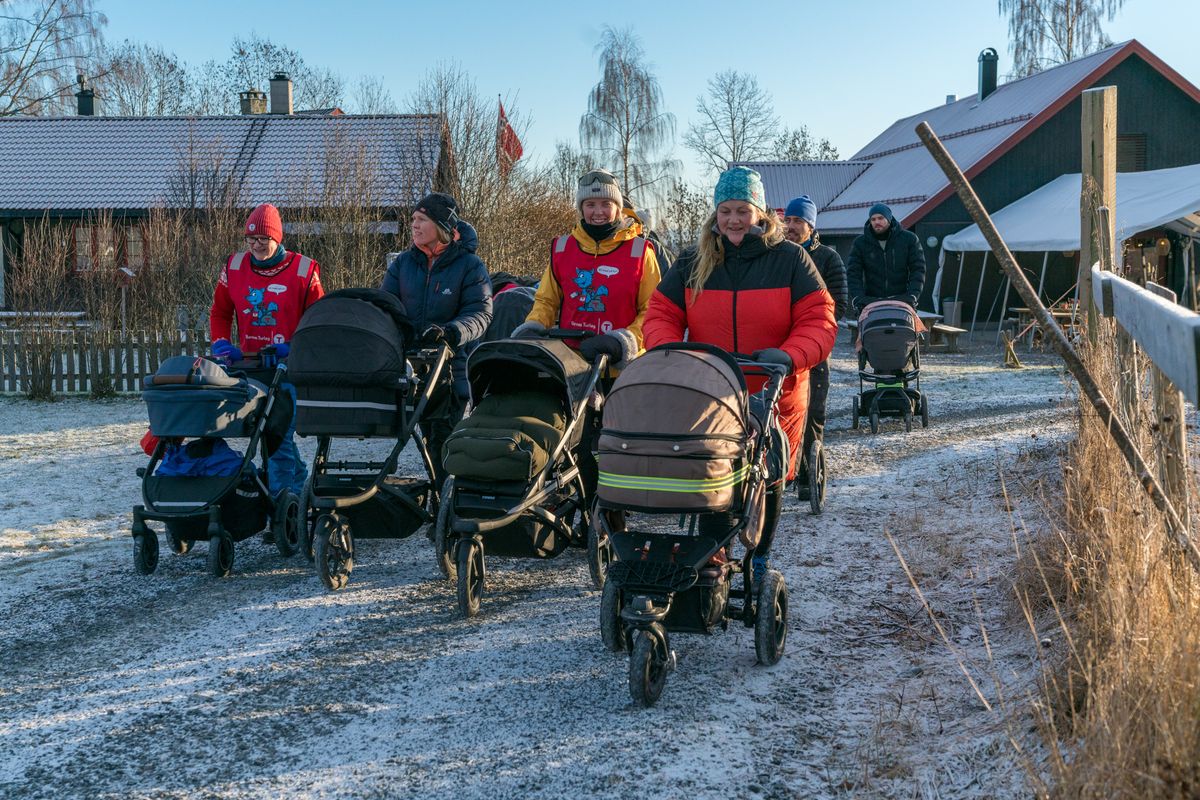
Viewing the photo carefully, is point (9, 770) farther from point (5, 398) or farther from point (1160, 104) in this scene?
point (1160, 104)

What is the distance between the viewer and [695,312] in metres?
5.48

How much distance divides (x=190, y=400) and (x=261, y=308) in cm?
130

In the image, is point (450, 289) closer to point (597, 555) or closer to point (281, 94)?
point (597, 555)

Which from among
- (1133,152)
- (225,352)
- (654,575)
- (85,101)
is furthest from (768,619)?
(85,101)

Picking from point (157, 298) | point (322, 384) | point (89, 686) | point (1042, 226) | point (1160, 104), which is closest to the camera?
point (89, 686)

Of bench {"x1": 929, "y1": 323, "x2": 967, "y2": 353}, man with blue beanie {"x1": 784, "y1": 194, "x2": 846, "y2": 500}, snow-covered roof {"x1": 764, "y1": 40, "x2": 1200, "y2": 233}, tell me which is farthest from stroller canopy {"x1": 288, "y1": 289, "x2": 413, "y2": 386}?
snow-covered roof {"x1": 764, "y1": 40, "x2": 1200, "y2": 233}

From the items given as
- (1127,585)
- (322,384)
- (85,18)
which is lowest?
(1127,585)

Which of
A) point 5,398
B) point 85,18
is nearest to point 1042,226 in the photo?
point 5,398

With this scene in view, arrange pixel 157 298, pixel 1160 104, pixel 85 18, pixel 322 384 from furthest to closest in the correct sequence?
pixel 85 18 < pixel 1160 104 < pixel 157 298 < pixel 322 384

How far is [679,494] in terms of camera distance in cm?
414

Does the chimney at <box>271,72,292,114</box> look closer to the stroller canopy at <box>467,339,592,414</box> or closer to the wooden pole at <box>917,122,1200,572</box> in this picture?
the stroller canopy at <box>467,339,592,414</box>

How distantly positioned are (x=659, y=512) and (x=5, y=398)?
13.7 metres

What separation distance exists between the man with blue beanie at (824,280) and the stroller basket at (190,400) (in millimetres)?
3716

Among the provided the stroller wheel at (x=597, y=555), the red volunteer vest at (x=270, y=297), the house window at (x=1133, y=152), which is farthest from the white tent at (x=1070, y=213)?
the stroller wheel at (x=597, y=555)
